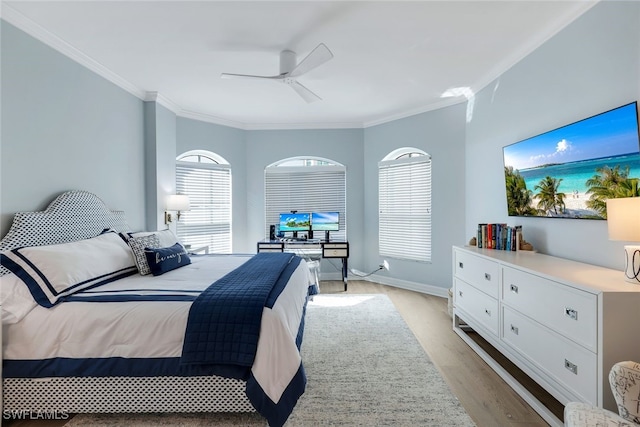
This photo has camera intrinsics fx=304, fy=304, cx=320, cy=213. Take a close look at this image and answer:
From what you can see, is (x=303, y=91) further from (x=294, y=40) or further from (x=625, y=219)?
(x=625, y=219)

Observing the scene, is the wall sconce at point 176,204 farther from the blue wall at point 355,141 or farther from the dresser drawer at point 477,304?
the dresser drawer at point 477,304

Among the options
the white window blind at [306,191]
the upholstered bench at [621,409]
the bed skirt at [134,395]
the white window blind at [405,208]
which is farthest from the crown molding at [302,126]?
the upholstered bench at [621,409]

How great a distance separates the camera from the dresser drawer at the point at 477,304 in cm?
243

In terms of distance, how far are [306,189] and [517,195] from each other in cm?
324

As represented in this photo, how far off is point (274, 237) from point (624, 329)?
415 cm

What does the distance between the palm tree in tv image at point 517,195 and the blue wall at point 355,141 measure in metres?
0.11

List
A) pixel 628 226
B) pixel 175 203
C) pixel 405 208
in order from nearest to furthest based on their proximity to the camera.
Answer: pixel 628 226 < pixel 175 203 < pixel 405 208

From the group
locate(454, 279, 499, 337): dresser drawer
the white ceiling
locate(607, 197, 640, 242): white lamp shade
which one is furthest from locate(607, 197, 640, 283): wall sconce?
the white ceiling

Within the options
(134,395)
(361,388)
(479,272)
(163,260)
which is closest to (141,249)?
(163,260)

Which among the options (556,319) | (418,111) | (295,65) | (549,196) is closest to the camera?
(556,319)

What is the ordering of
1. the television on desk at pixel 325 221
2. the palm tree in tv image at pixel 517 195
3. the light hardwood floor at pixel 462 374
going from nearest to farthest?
the light hardwood floor at pixel 462 374 → the palm tree in tv image at pixel 517 195 → the television on desk at pixel 325 221

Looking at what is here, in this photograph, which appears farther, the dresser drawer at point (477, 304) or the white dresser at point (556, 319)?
the dresser drawer at point (477, 304)

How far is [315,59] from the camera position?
95.3 inches

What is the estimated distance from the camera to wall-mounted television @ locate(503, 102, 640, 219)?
1854 millimetres
